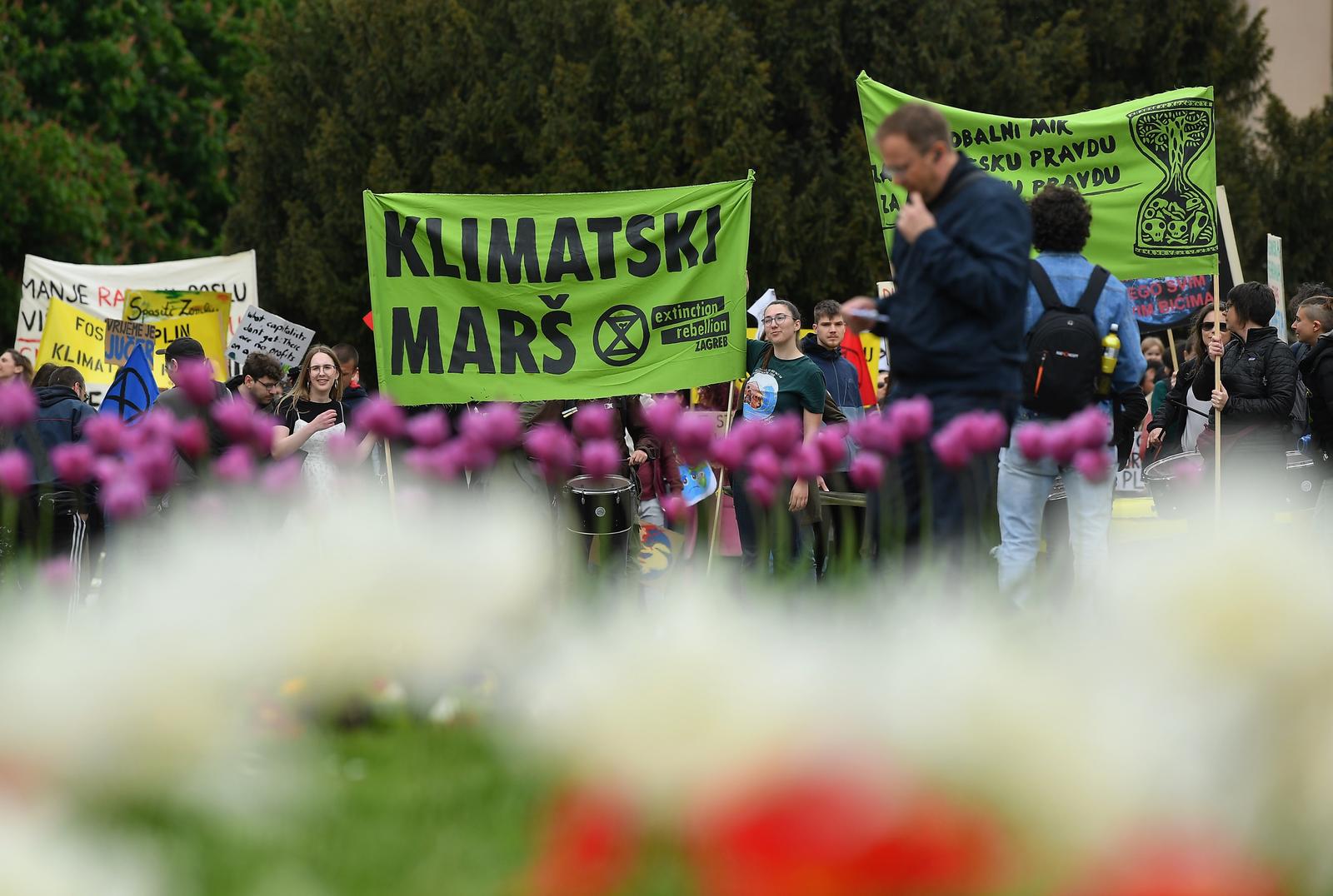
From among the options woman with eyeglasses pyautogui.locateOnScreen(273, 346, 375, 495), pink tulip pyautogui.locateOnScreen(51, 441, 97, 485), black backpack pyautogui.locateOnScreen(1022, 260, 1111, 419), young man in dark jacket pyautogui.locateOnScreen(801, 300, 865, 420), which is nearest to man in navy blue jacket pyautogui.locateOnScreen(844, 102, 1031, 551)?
black backpack pyautogui.locateOnScreen(1022, 260, 1111, 419)

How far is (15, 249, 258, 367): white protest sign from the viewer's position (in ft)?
59.7

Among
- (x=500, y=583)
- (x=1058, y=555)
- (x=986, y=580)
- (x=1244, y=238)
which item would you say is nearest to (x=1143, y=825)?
(x=500, y=583)

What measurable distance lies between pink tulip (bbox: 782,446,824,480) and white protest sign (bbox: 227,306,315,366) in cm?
969

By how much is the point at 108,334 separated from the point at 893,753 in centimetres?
1474


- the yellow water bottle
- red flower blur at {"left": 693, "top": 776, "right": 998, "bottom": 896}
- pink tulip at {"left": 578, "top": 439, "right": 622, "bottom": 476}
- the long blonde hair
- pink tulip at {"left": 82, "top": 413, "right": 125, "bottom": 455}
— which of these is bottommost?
red flower blur at {"left": 693, "top": 776, "right": 998, "bottom": 896}

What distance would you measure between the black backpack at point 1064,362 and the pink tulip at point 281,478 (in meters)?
3.52

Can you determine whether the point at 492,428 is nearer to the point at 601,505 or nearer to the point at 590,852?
the point at 590,852

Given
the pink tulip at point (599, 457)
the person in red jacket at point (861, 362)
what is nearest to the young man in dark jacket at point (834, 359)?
the person in red jacket at point (861, 362)

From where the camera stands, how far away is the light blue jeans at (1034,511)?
6293 mm

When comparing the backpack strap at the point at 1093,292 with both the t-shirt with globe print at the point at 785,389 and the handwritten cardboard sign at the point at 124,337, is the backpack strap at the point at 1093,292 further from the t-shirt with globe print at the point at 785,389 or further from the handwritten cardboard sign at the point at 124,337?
the handwritten cardboard sign at the point at 124,337

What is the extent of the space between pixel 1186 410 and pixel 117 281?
1208 cm

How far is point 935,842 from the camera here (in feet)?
4.97

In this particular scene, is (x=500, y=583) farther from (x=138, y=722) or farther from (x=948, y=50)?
(x=948, y=50)

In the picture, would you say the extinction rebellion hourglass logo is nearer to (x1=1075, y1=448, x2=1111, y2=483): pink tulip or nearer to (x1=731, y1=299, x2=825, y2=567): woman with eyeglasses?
(x1=731, y1=299, x2=825, y2=567): woman with eyeglasses
